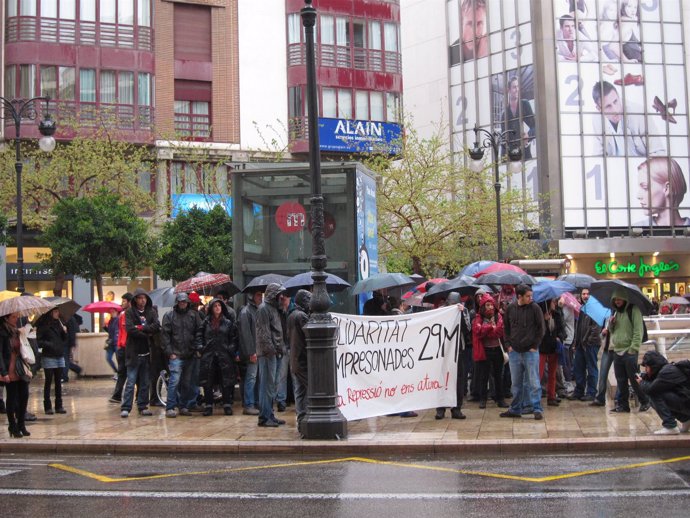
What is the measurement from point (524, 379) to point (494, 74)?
4579cm

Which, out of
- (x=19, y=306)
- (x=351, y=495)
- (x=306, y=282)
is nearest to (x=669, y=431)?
(x=351, y=495)

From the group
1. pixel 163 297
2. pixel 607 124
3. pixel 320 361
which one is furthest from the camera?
pixel 607 124

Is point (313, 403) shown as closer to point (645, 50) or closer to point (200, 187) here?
point (200, 187)

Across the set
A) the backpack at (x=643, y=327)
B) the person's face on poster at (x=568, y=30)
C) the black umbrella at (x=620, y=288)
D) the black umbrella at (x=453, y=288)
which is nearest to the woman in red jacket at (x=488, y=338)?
the black umbrella at (x=453, y=288)

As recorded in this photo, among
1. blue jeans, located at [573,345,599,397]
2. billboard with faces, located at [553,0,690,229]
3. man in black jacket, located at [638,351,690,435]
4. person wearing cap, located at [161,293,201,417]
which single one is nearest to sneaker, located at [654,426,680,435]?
man in black jacket, located at [638,351,690,435]

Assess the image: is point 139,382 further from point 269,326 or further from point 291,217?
point 291,217

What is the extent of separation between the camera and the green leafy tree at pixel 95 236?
101 feet

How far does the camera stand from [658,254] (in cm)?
5334

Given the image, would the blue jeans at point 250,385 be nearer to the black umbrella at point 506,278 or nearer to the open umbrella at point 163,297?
the open umbrella at point 163,297

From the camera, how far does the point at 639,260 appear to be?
53250 millimetres

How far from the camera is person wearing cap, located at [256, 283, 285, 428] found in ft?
40.1

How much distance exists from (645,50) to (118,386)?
46.0 m

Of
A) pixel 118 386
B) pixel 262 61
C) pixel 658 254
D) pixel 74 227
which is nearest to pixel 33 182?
pixel 74 227

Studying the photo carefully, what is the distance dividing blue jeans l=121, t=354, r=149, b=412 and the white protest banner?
3.73 meters
